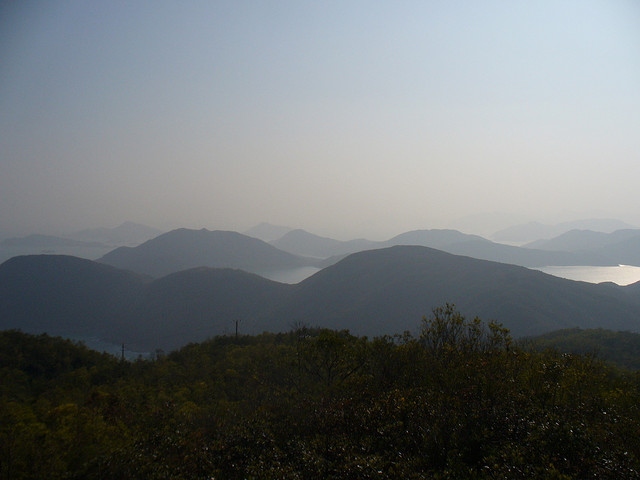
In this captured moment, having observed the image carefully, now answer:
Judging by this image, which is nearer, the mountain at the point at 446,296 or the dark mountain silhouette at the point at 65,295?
the mountain at the point at 446,296

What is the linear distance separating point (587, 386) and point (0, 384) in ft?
124

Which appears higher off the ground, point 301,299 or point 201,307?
point 301,299

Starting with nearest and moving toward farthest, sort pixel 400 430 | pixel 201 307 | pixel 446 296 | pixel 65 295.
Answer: pixel 400 430
pixel 446 296
pixel 201 307
pixel 65 295

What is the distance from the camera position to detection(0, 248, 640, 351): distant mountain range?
103562 mm

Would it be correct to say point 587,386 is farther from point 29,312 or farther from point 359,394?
point 29,312

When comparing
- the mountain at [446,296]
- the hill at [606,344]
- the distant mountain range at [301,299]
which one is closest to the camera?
the hill at [606,344]

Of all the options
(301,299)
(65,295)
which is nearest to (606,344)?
(301,299)

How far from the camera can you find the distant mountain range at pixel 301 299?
104m

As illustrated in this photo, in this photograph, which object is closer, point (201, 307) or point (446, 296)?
point (446, 296)

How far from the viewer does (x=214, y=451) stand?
875 centimetres

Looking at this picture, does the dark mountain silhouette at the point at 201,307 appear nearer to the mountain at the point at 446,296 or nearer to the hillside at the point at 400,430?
the mountain at the point at 446,296

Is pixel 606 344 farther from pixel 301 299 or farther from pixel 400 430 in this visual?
pixel 301 299

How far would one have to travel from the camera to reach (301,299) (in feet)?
444

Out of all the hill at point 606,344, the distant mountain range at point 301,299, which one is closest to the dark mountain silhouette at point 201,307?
the distant mountain range at point 301,299
